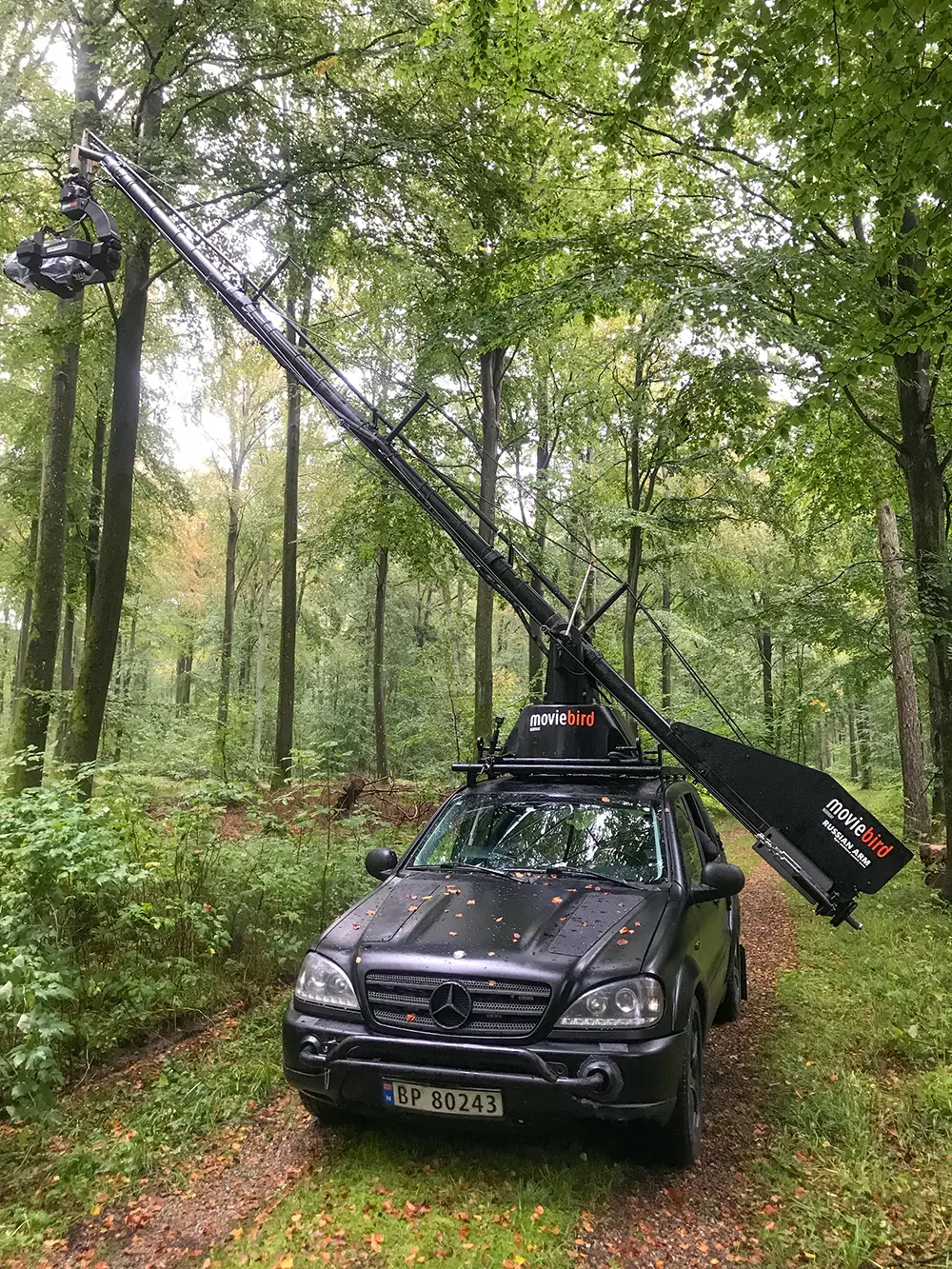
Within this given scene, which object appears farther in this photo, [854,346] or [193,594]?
[193,594]

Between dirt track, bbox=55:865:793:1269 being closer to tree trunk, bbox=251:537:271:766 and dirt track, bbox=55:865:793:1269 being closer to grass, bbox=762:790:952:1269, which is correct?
grass, bbox=762:790:952:1269

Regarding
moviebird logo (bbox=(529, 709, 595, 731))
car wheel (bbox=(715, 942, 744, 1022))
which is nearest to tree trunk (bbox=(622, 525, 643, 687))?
moviebird logo (bbox=(529, 709, 595, 731))

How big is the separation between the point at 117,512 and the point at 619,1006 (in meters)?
7.74

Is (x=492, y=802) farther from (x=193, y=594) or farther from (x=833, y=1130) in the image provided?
(x=193, y=594)

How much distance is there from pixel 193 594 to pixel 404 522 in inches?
732

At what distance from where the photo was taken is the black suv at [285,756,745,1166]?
129 inches

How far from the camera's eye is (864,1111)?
412cm

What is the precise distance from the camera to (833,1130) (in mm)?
3979

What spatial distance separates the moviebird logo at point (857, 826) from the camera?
5.06 metres

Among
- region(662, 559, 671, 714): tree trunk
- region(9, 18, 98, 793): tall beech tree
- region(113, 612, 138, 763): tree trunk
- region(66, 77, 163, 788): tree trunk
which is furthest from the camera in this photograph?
region(662, 559, 671, 714): tree trunk

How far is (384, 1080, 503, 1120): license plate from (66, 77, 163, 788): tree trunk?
6253mm

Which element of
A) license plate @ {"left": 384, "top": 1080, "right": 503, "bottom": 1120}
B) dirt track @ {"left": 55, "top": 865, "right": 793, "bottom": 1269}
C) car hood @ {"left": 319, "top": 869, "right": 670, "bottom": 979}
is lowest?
dirt track @ {"left": 55, "top": 865, "right": 793, "bottom": 1269}

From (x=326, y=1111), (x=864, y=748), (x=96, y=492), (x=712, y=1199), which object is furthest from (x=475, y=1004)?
(x=864, y=748)

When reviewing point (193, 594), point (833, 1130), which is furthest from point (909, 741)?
point (193, 594)
